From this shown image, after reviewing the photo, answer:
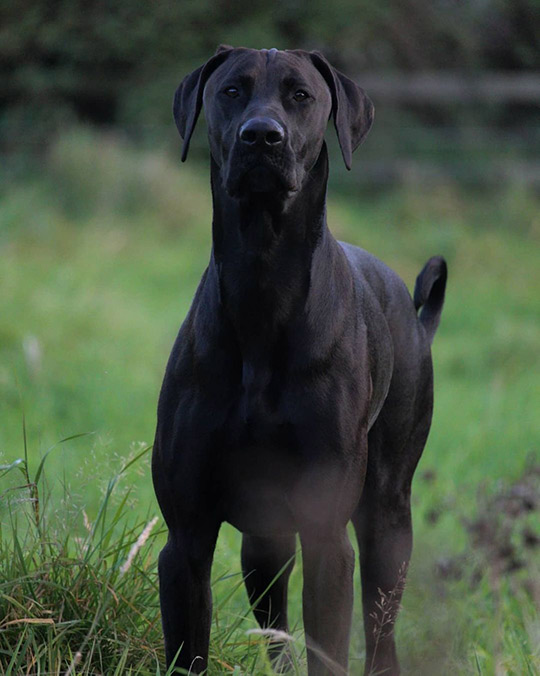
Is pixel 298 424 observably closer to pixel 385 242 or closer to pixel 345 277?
pixel 345 277

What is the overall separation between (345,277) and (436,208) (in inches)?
421

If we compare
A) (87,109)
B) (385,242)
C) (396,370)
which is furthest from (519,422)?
(87,109)

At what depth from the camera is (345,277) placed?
3.13 metres

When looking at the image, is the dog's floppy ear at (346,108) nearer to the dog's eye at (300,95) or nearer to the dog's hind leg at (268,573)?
the dog's eye at (300,95)

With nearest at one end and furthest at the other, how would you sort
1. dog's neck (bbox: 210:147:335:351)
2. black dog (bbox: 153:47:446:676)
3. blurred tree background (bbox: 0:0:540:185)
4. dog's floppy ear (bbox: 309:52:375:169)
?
black dog (bbox: 153:47:446:676) → dog's neck (bbox: 210:147:335:351) → dog's floppy ear (bbox: 309:52:375:169) → blurred tree background (bbox: 0:0:540:185)

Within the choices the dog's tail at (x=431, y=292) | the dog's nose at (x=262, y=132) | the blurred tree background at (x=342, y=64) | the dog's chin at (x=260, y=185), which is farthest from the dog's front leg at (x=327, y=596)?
the blurred tree background at (x=342, y=64)

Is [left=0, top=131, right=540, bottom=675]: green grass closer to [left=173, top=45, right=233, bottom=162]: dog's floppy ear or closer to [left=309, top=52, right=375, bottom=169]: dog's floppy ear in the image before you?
[left=173, top=45, right=233, bottom=162]: dog's floppy ear

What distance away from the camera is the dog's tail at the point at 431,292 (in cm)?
409

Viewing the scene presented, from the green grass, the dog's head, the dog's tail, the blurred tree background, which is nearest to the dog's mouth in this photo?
the dog's head

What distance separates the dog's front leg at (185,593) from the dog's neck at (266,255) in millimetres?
497

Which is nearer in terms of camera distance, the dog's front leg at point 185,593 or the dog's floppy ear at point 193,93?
the dog's front leg at point 185,593

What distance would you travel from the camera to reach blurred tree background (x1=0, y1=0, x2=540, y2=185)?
14992mm

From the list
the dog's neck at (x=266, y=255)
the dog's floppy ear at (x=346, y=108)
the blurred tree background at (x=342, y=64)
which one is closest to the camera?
the dog's neck at (x=266, y=255)

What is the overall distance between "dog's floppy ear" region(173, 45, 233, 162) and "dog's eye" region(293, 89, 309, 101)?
28 centimetres
